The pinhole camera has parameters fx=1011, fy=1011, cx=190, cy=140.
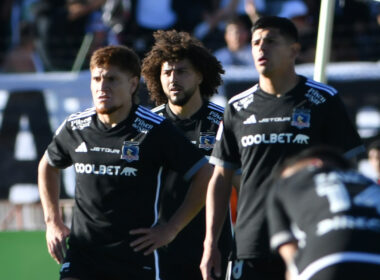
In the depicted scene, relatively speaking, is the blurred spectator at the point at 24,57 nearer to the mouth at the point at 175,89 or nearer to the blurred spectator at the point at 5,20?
the blurred spectator at the point at 5,20

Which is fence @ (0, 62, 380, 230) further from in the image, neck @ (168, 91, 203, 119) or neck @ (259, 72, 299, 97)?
neck @ (259, 72, 299, 97)

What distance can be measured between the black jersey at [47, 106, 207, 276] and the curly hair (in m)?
1.34

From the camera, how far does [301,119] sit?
6.32m

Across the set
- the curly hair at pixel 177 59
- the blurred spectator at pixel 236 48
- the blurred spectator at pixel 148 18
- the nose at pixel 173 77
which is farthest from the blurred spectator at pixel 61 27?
the nose at pixel 173 77

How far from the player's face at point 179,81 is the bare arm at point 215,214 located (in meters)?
1.28

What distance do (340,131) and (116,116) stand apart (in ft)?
5.03

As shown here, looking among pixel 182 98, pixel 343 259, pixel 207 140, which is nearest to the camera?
pixel 343 259

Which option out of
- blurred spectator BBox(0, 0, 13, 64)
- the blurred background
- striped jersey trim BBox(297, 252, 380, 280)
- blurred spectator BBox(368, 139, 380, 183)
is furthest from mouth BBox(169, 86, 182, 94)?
blurred spectator BBox(0, 0, 13, 64)

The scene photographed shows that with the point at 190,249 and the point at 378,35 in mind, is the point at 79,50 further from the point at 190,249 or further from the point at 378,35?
the point at 190,249

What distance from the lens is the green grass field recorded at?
10.0 m

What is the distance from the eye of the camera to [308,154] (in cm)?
485

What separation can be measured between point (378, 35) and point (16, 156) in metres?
4.51

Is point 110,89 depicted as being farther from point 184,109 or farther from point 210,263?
point 210,263

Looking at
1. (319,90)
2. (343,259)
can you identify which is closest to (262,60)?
(319,90)
